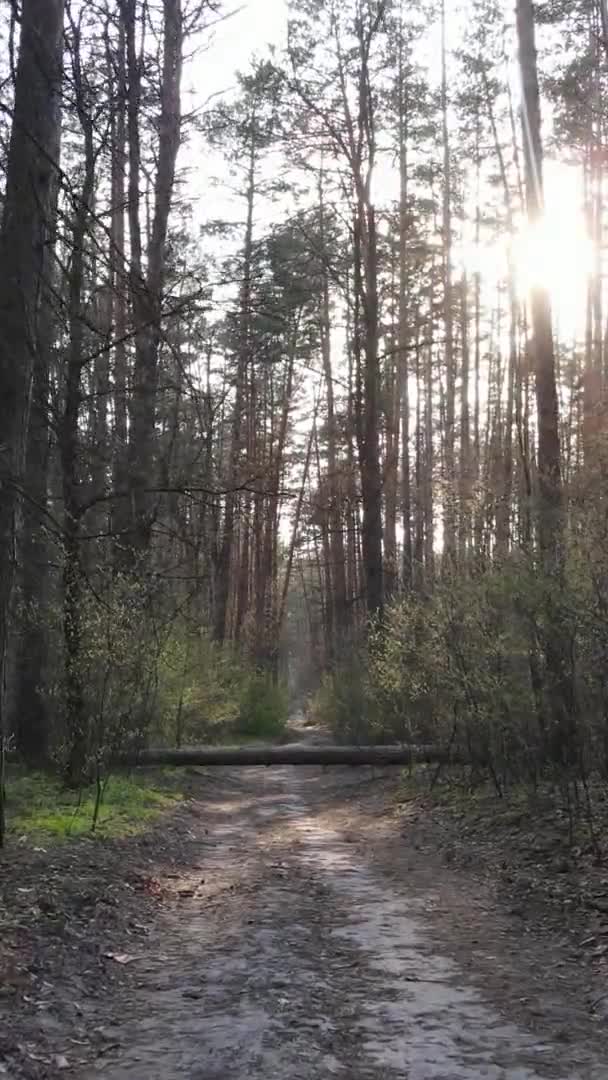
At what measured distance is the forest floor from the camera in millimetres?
3504

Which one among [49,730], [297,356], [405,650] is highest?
[297,356]

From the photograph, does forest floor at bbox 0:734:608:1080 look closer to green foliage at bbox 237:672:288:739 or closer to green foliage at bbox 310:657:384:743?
green foliage at bbox 310:657:384:743

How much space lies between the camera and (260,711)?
70.0ft

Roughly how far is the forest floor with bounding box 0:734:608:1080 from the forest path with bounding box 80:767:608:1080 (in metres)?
0.01

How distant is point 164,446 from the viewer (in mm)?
15250

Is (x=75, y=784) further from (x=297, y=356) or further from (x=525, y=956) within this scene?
(x=297, y=356)

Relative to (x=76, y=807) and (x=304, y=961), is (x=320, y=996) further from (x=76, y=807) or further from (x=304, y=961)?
(x=76, y=807)

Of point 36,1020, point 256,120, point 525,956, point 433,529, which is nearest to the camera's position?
point 36,1020

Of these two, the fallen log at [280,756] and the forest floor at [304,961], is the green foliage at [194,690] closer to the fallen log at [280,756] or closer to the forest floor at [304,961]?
the fallen log at [280,756]

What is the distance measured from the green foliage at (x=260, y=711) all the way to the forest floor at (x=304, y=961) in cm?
1278

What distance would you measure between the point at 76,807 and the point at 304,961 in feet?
13.9

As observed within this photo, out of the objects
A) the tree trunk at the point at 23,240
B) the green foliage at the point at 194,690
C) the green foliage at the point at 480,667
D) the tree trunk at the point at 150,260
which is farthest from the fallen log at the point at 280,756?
the tree trunk at the point at 23,240

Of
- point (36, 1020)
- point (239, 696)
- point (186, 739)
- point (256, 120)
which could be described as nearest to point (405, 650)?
point (186, 739)

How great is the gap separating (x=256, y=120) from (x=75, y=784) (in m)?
15.2
